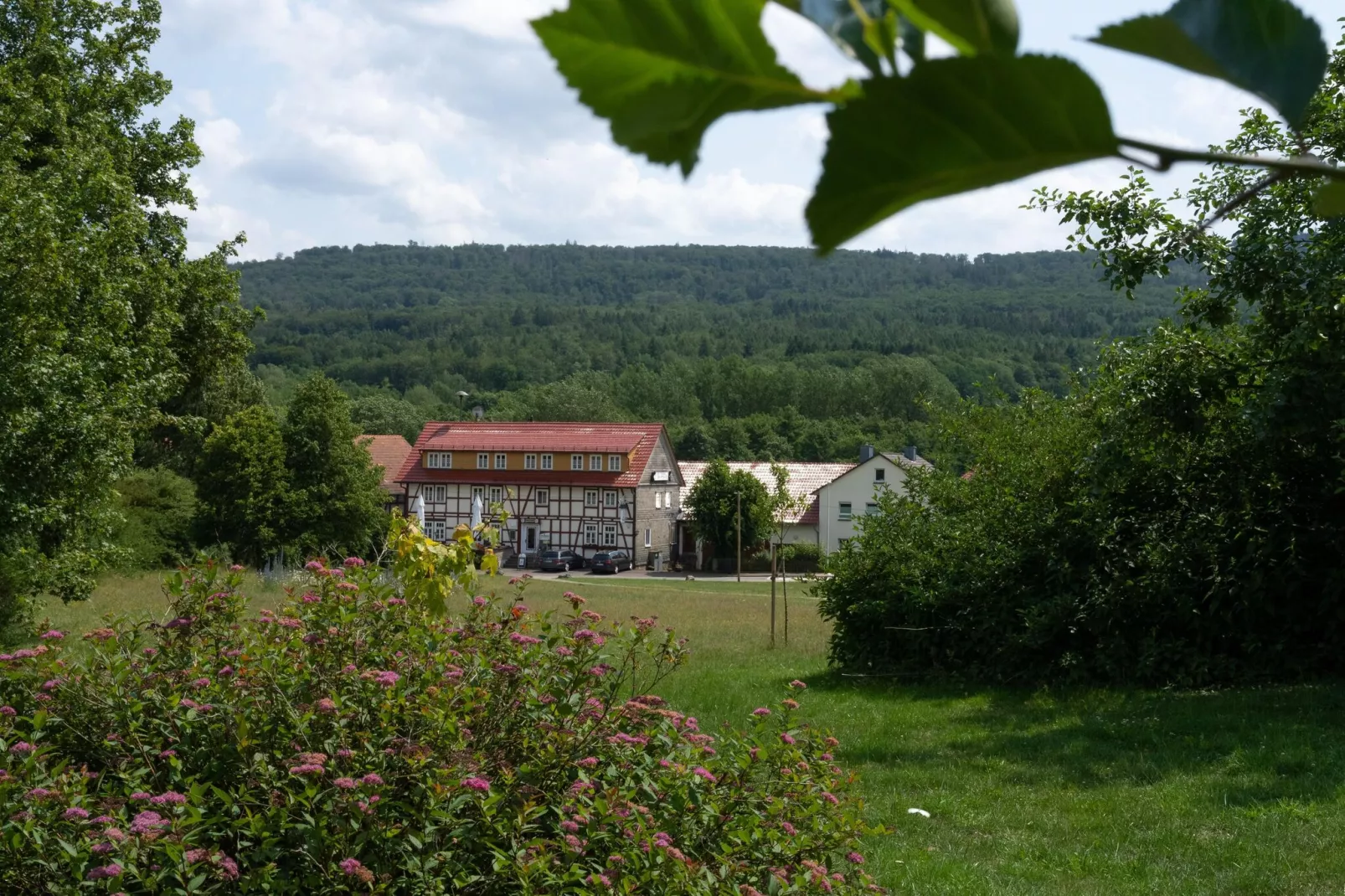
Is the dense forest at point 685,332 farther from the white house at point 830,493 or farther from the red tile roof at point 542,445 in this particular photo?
the red tile roof at point 542,445

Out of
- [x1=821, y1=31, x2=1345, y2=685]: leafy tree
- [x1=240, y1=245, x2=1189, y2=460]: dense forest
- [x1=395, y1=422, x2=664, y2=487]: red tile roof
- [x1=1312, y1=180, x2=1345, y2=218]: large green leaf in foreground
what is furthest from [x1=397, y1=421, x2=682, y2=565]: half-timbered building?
[x1=1312, y1=180, x2=1345, y2=218]: large green leaf in foreground

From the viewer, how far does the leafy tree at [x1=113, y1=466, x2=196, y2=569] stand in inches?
1094

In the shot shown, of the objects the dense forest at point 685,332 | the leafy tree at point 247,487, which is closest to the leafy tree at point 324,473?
the leafy tree at point 247,487

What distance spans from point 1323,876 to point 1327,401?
4.67m

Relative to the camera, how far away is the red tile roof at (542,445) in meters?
48.1

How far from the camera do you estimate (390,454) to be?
54531 millimetres

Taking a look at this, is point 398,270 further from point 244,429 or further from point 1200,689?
point 1200,689

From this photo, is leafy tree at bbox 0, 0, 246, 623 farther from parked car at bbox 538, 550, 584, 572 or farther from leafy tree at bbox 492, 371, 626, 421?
leafy tree at bbox 492, 371, 626, 421

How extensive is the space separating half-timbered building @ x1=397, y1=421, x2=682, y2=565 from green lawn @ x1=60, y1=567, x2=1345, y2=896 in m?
35.9

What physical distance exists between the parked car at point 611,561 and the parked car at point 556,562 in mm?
1013

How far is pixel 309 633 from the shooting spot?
4.16 metres

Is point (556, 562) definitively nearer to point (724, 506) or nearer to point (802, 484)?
point (724, 506)

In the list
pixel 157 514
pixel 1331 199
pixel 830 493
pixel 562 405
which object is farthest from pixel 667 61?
pixel 562 405

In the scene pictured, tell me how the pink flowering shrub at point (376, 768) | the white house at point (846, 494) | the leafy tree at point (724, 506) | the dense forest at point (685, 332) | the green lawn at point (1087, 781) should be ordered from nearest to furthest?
the pink flowering shrub at point (376, 768) → the green lawn at point (1087, 781) → the leafy tree at point (724, 506) → the white house at point (846, 494) → the dense forest at point (685, 332)
